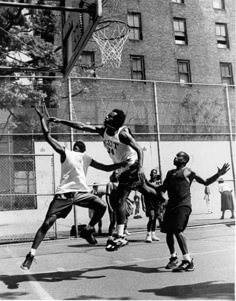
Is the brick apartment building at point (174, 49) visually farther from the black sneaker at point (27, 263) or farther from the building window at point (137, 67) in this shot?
the black sneaker at point (27, 263)

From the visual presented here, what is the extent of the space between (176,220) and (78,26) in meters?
4.19

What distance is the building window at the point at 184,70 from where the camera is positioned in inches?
931

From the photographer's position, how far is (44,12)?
52.7 feet

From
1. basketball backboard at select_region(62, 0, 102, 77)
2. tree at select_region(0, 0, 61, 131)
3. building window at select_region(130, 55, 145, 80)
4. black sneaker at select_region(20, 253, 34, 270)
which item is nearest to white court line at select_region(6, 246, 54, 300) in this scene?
black sneaker at select_region(20, 253, 34, 270)

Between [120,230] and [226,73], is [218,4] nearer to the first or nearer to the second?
[226,73]

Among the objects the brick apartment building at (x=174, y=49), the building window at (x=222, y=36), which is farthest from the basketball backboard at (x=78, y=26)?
the building window at (x=222, y=36)

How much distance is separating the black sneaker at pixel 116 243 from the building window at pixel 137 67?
1724 cm

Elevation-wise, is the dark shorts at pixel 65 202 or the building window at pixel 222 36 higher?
the building window at pixel 222 36

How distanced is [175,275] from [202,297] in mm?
1279

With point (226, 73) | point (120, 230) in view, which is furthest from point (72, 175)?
point (226, 73)

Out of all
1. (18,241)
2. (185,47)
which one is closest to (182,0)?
(185,47)

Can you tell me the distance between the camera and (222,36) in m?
25.1

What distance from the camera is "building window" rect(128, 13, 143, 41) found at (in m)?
22.8

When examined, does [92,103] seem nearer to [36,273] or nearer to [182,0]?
[36,273]
